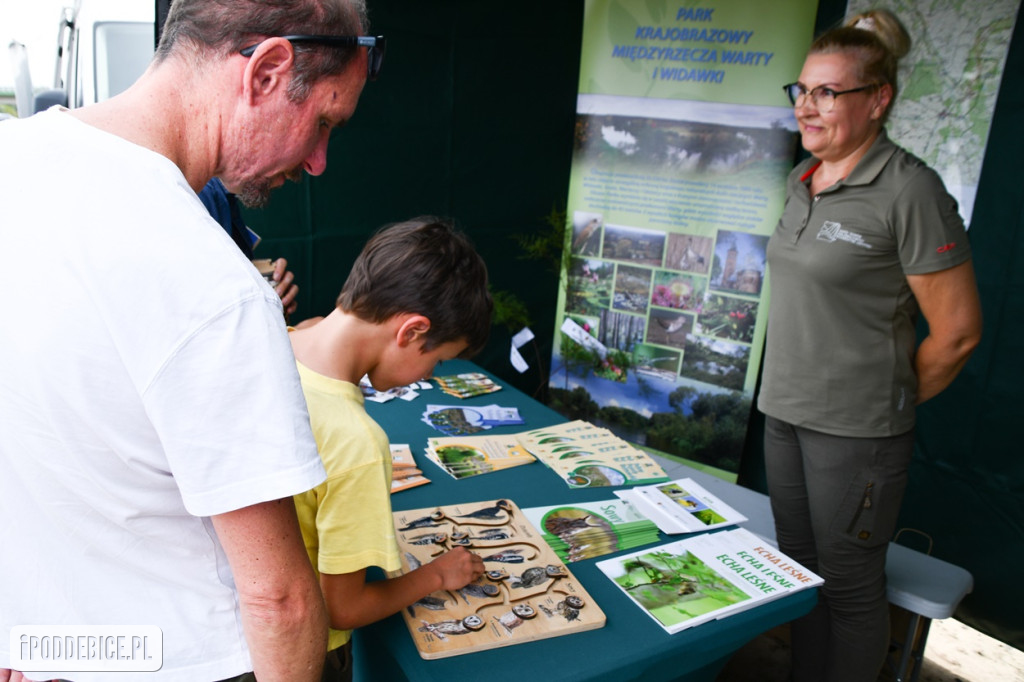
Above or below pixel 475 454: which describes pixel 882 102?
above

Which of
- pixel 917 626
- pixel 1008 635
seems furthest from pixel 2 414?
pixel 1008 635

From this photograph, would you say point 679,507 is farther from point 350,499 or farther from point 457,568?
→ point 350,499

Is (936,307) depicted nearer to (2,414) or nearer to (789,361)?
(789,361)

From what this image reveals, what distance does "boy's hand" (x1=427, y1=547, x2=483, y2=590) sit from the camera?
45.9 inches

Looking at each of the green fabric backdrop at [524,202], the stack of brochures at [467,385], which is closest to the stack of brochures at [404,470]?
the stack of brochures at [467,385]

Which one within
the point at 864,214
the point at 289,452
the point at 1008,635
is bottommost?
the point at 1008,635

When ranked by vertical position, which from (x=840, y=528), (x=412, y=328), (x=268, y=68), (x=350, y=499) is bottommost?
(x=840, y=528)

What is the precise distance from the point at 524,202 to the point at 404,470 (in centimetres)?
232

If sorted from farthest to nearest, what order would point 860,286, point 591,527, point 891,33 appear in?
point 891,33 < point 860,286 < point 591,527

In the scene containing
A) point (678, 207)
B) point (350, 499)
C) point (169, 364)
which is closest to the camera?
point (169, 364)

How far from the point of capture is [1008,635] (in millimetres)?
2582

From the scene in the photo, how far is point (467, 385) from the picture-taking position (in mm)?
2402

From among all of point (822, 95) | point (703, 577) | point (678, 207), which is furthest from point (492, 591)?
point (678, 207)

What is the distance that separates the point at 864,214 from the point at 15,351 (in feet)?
5.29
